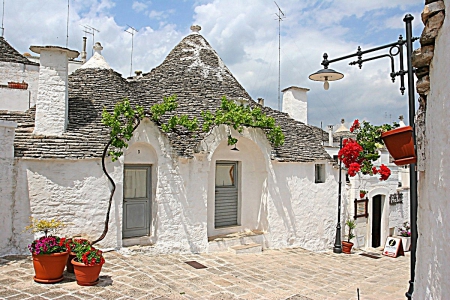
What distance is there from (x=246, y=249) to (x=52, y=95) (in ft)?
21.8

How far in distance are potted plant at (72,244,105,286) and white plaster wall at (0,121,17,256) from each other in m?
2.41

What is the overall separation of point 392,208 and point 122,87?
12.1m

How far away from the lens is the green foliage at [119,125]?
8.88m

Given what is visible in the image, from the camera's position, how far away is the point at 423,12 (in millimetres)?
3350

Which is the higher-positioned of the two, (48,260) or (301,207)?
(301,207)

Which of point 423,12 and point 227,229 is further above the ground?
point 423,12

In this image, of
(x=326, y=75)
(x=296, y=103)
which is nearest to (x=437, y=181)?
(x=326, y=75)

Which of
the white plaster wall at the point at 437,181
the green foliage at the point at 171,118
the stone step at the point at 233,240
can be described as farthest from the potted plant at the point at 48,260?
the white plaster wall at the point at 437,181

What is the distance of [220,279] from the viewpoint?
27.2ft

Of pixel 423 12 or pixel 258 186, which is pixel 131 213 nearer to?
pixel 258 186

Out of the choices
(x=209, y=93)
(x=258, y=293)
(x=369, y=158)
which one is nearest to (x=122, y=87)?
(x=209, y=93)

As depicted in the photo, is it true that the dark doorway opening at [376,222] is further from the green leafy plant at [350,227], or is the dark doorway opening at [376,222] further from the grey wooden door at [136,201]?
the grey wooden door at [136,201]

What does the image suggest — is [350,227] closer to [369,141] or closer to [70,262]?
[369,141]

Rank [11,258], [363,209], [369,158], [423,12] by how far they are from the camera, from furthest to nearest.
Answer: [363,209] → [369,158] → [11,258] → [423,12]
